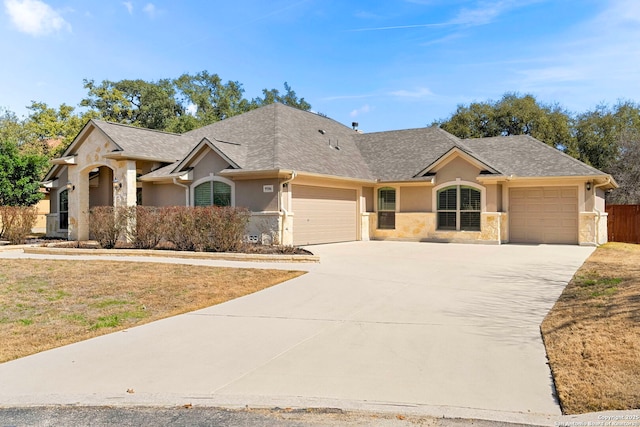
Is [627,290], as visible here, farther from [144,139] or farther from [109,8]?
[144,139]

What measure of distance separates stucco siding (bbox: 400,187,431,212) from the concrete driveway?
1305 centimetres

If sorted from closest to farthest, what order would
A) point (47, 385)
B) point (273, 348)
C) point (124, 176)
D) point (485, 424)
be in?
point (485, 424)
point (47, 385)
point (273, 348)
point (124, 176)

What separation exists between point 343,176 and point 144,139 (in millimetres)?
9746

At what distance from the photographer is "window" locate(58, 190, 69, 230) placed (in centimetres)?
2514

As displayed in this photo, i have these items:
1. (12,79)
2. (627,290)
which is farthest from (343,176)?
(12,79)

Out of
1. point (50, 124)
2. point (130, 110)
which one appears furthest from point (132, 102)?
point (50, 124)

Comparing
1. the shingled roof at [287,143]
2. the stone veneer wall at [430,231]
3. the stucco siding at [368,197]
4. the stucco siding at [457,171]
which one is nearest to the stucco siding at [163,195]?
the shingled roof at [287,143]

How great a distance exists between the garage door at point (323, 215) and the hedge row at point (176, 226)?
4.42 metres

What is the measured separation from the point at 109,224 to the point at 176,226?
291cm

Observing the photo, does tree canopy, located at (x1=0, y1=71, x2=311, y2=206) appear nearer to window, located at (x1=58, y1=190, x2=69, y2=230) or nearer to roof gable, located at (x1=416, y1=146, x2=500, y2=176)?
window, located at (x1=58, y1=190, x2=69, y2=230)

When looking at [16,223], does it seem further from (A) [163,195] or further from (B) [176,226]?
(B) [176,226]

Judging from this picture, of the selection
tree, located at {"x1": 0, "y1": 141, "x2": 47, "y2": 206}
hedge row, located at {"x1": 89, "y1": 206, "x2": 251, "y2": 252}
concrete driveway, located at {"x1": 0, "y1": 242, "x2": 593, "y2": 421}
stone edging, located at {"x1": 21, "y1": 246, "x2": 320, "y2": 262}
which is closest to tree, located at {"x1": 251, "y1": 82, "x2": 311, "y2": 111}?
tree, located at {"x1": 0, "y1": 141, "x2": 47, "y2": 206}

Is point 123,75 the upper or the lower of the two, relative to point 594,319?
upper

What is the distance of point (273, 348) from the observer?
246 inches
